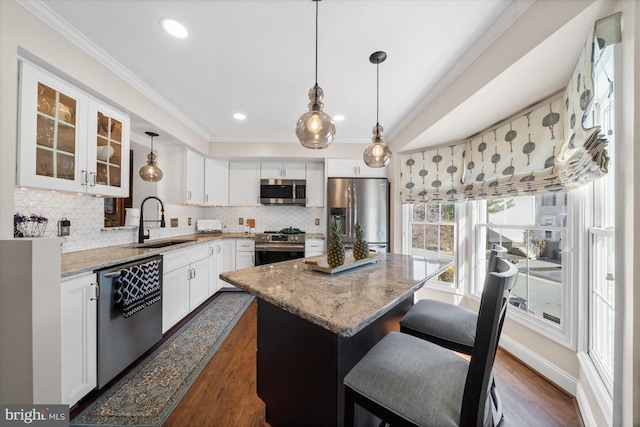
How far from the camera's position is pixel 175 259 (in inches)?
101

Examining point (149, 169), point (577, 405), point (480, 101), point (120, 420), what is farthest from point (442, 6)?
point (120, 420)

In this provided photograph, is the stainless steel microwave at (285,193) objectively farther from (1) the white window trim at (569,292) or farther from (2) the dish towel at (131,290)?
(1) the white window trim at (569,292)

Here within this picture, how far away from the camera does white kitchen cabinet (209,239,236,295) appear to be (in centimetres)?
344

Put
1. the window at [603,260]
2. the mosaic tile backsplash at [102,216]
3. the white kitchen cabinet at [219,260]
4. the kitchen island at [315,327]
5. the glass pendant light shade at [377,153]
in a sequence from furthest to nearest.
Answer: the white kitchen cabinet at [219,260] < the glass pendant light shade at [377,153] < the mosaic tile backsplash at [102,216] < the window at [603,260] < the kitchen island at [315,327]

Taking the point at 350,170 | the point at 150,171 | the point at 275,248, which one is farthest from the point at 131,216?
the point at 350,170

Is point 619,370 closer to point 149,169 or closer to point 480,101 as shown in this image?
point 480,101

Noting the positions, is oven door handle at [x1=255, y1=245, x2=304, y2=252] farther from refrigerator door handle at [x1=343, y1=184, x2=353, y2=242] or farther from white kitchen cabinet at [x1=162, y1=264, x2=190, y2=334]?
white kitchen cabinet at [x1=162, y1=264, x2=190, y2=334]

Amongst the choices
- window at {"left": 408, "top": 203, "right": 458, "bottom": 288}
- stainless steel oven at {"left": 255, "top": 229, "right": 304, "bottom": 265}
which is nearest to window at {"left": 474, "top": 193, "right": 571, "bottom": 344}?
window at {"left": 408, "top": 203, "right": 458, "bottom": 288}

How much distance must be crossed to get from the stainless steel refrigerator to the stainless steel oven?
0.68 m

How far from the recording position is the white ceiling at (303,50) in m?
1.41

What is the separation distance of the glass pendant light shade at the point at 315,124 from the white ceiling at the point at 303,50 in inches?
22.1

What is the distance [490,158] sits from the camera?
2395 millimetres

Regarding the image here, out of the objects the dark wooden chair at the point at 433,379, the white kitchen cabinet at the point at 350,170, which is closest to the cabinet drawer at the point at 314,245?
the white kitchen cabinet at the point at 350,170

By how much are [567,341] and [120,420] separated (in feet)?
10.3
